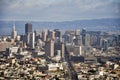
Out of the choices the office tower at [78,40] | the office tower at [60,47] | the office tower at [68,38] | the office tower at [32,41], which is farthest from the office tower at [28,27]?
the office tower at [78,40]

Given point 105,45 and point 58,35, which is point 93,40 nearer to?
point 105,45

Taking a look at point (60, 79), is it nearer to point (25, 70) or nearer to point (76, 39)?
point (25, 70)

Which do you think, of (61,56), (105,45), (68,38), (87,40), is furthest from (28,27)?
(105,45)

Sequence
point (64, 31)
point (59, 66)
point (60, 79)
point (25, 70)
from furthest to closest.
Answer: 1. point (64, 31)
2. point (59, 66)
3. point (25, 70)
4. point (60, 79)

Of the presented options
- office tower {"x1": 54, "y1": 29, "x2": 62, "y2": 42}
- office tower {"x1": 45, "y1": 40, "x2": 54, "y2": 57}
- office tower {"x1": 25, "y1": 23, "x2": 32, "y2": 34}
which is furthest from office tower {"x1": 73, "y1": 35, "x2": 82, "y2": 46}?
office tower {"x1": 25, "y1": 23, "x2": 32, "y2": 34}

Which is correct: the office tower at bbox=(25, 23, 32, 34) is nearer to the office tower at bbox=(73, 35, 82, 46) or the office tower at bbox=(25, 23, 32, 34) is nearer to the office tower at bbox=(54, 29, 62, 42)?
the office tower at bbox=(54, 29, 62, 42)

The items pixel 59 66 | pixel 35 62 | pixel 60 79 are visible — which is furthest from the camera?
pixel 35 62

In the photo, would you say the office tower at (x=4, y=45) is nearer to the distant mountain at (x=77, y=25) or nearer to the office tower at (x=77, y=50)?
the distant mountain at (x=77, y=25)

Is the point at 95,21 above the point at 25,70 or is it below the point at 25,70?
above

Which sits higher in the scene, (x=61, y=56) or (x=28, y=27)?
(x=28, y=27)

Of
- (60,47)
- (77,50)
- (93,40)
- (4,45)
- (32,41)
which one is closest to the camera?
(93,40)

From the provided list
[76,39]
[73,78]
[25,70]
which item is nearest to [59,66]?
[25,70]
